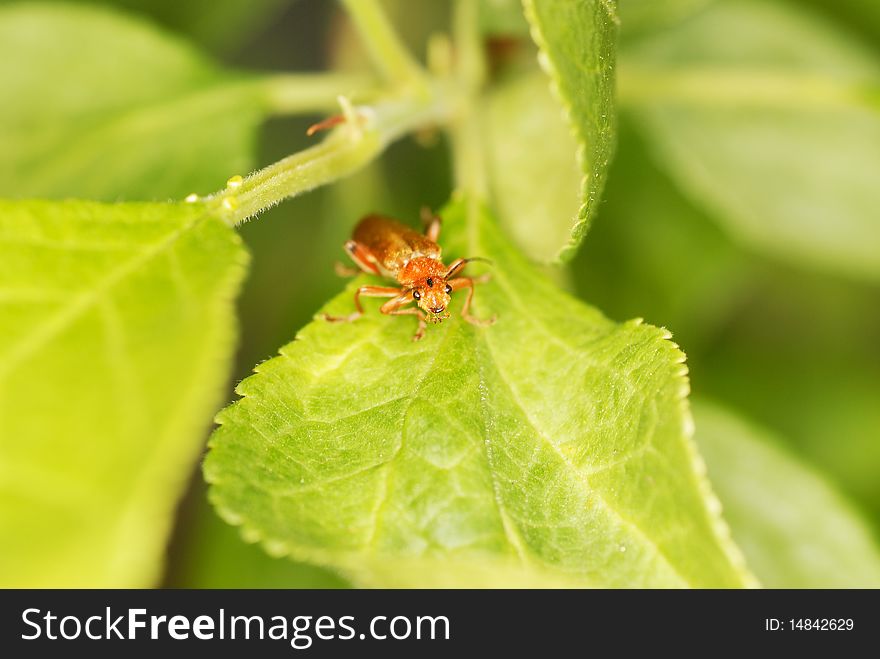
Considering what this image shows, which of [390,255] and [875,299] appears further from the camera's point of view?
[875,299]

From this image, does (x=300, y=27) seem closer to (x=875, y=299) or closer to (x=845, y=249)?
(x=845, y=249)

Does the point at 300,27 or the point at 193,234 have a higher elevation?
the point at 300,27

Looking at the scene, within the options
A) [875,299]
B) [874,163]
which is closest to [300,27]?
[874,163]

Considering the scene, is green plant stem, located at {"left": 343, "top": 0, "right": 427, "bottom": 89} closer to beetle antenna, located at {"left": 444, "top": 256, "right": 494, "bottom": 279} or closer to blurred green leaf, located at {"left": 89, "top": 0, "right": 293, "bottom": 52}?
beetle antenna, located at {"left": 444, "top": 256, "right": 494, "bottom": 279}

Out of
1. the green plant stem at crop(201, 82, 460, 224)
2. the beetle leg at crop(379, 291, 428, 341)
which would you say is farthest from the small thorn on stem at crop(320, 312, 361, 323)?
the green plant stem at crop(201, 82, 460, 224)

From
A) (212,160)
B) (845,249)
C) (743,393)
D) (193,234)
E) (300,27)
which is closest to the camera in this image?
(193,234)

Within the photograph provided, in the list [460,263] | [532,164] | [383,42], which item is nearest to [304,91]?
[383,42]
